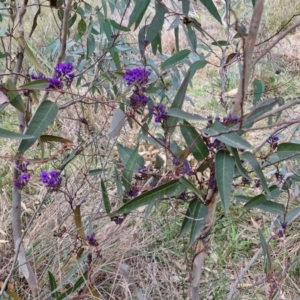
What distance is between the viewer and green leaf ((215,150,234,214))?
0.57 metres

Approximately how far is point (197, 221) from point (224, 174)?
0.39 feet

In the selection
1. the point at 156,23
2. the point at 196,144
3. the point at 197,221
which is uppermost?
the point at 156,23

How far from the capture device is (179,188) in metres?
0.62

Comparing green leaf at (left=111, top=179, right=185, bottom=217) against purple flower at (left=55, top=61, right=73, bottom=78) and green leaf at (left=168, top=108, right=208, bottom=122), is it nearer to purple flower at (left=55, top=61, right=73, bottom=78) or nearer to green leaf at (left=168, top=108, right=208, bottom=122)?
green leaf at (left=168, top=108, right=208, bottom=122)

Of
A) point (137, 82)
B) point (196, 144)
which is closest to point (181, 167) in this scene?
point (196, 144)

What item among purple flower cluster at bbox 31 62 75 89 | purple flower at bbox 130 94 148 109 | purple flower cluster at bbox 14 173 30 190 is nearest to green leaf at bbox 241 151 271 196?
purple flower at bbox 130 94 148 109

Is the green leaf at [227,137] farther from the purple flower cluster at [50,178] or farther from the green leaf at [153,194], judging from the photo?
the purple flower cluster at [50,178]

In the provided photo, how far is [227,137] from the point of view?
1.86 feet

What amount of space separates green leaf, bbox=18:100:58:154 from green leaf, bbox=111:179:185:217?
0.17 meters

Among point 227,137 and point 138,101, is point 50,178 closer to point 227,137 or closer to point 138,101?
point 138,101

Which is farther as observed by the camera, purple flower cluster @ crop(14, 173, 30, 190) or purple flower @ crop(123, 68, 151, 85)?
purple flower cluster @ crop(14, 173, 30, 190)

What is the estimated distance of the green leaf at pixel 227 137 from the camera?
54 centimetres

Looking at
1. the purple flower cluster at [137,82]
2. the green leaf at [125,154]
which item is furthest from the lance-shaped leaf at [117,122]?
the green leaf at [125,154]

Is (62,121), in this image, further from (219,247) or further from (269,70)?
(269,70)
